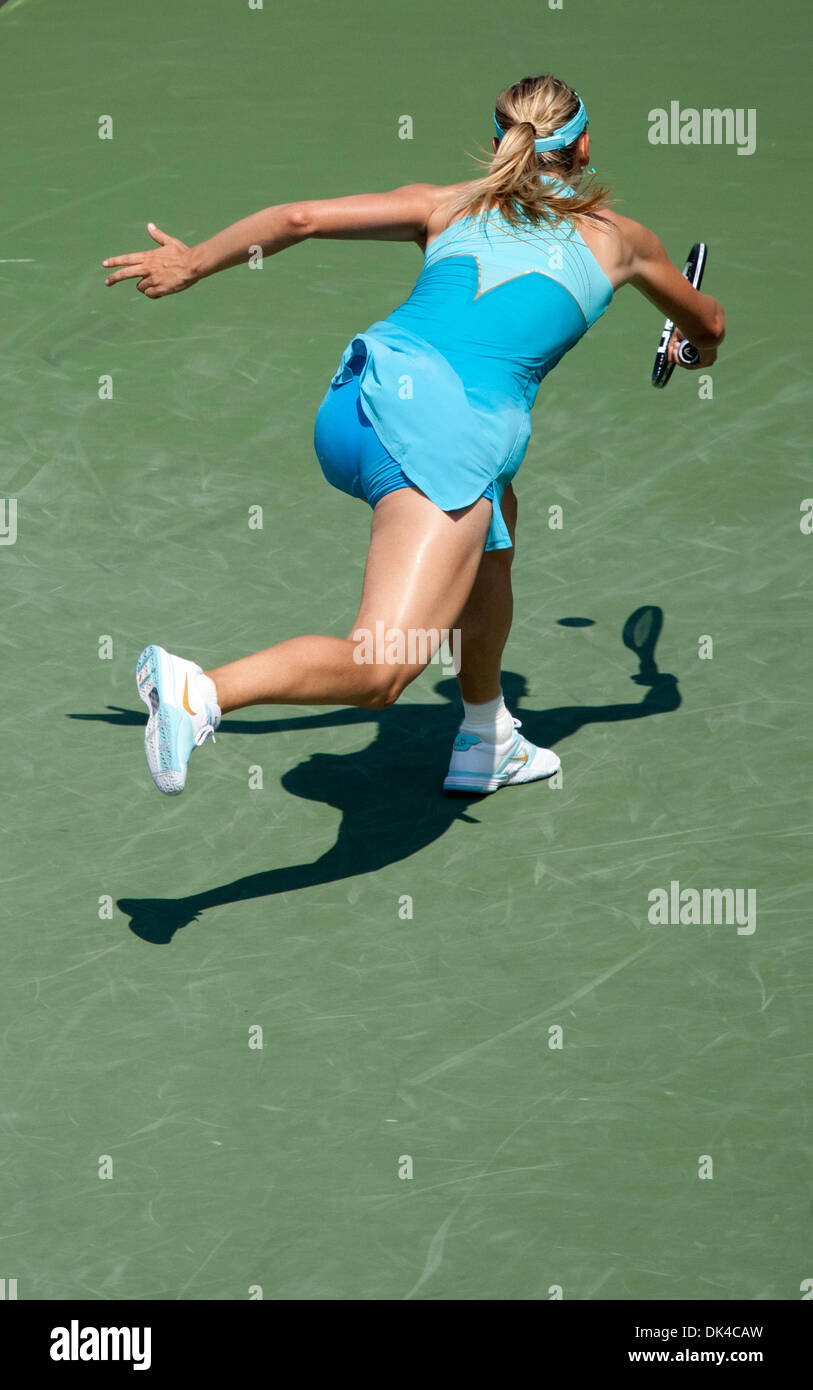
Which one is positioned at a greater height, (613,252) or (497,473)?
(613,252)

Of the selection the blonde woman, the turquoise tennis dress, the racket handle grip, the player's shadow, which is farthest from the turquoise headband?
the player's shadow

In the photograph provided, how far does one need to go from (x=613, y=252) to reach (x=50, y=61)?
6.43m

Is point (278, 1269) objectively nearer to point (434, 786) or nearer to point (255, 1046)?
point (255, 1046)

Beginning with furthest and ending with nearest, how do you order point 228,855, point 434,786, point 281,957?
point 434,786 → point 228,855 → point 281,957

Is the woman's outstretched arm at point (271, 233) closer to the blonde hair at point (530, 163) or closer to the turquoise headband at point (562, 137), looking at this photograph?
the blonde hair at point (530, 163)

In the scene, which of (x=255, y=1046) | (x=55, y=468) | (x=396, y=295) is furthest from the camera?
(x=396, y=295)

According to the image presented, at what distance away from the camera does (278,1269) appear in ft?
11.0

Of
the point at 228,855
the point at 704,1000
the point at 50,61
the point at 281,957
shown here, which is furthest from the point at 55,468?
the point at 50,61

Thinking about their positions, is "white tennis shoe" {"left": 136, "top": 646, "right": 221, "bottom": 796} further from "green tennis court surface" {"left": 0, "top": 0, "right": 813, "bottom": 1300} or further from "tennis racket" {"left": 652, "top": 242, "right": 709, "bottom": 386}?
"tennis racket" {"left": 652, "top": 242, "right": 709, "bottom": 386}

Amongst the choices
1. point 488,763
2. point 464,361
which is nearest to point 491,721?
point 488,763

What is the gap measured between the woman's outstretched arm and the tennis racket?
36.0 inches

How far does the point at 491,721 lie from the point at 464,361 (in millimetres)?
1092

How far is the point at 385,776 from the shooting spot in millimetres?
4977

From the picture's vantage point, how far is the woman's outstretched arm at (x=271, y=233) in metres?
4.18
